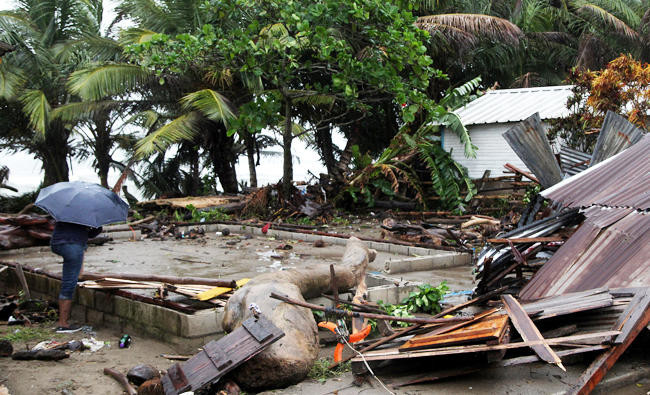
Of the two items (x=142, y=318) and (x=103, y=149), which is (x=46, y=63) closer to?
(x=103, y=149)

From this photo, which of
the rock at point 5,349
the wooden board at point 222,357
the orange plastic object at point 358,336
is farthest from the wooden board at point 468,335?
the rock at point 5,349

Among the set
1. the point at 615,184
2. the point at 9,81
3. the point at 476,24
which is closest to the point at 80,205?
the point at 615,184

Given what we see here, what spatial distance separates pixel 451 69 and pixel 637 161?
16351mm

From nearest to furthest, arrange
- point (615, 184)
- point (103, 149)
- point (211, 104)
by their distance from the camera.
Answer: point (615, 184)
point (211, 104)
point (103, 149)

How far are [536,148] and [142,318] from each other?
224 inches

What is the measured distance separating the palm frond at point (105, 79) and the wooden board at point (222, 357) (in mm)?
13104

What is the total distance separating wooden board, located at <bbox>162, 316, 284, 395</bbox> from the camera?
14.4 ft

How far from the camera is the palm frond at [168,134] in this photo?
51.0ft

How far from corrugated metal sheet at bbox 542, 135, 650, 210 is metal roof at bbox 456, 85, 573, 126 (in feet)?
32.6

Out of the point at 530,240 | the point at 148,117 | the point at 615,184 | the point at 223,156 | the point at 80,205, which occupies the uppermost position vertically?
the point at 148,117

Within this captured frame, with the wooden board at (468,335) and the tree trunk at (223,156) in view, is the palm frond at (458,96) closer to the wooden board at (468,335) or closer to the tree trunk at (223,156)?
the tree trunk at (223,156)

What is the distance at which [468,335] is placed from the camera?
173 inches

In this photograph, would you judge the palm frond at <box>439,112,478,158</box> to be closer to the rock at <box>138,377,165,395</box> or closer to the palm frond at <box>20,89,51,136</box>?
the palm frond at <box>20,89,51,136</box>

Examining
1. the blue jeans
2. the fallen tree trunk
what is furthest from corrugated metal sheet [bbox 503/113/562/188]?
the blue jeans
